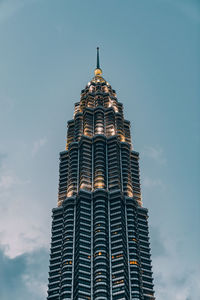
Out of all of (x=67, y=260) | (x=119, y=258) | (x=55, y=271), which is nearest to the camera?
(x=119, y=258)

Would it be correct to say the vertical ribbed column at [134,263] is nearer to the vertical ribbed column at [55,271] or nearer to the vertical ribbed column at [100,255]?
the vertical ribbed column at [100,255]

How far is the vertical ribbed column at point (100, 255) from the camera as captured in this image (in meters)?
170

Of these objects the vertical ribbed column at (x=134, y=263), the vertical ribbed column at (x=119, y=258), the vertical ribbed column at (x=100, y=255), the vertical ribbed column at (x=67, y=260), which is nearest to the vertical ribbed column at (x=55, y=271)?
the vertical ribbed column at (x=67, y=260)

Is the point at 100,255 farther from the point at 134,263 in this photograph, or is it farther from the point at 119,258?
the point at 134,263

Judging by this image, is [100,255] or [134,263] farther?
[134,263]

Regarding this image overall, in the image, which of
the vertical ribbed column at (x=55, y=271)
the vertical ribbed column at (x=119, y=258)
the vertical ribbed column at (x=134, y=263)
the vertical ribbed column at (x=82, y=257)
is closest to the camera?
the vertical ribbed column at (x=82, y=257)

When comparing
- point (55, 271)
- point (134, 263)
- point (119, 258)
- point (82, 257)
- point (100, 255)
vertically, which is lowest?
point (55, 271)

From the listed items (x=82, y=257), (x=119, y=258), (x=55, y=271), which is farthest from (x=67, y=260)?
(x=119, y=258)

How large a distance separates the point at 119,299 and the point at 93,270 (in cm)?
1672

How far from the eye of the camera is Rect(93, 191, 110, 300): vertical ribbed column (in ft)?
557

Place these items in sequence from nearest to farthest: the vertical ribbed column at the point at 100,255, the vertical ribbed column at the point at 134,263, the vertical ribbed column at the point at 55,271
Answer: the vertical ribbed column at the point at 100,255, the vertical ribbed column at the point at 134,263, the vertical ribbed column at the point at 55,271

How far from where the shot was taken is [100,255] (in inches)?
7096

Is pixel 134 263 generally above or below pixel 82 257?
below

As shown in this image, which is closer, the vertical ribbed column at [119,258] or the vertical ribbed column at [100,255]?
the vertical ribbed column at [100,255]
